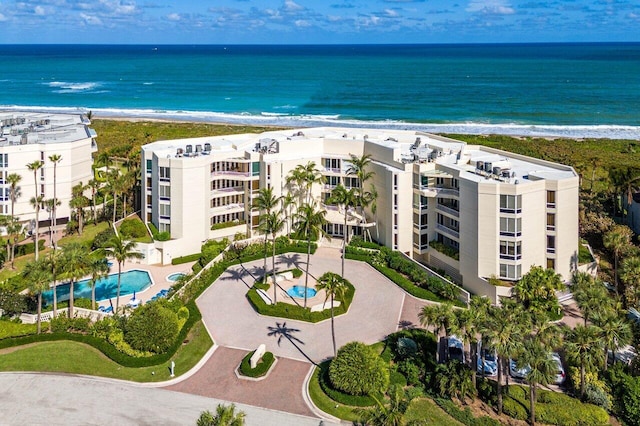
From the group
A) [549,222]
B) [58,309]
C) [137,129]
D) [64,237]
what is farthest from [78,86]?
[549,222]

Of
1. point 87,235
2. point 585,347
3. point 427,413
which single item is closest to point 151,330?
point 427,413

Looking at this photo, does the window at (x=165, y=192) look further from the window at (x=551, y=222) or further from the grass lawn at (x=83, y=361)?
the window at (x=551, y=222)

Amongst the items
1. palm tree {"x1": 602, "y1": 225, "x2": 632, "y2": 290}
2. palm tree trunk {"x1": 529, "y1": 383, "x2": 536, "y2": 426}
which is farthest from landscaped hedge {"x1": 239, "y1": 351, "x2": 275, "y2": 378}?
palm tree {"x1": 602, "y1": 225, "x2": 632, "y2": 290}

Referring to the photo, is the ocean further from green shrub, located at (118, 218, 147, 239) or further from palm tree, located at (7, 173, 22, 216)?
palm tree, located at (7, 173, 22, 216)

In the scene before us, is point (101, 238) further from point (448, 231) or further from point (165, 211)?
point (448, 231)

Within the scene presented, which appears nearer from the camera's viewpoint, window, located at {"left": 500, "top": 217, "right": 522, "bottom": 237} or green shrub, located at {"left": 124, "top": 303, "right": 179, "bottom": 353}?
green shrub, located at {"left": 124, "top": 303, "right": 179, "bottom": 353}

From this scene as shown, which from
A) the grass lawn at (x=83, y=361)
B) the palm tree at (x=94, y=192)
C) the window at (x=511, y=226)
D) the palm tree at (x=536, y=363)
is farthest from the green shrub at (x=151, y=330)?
the palm tree at (x=94, y=192)
